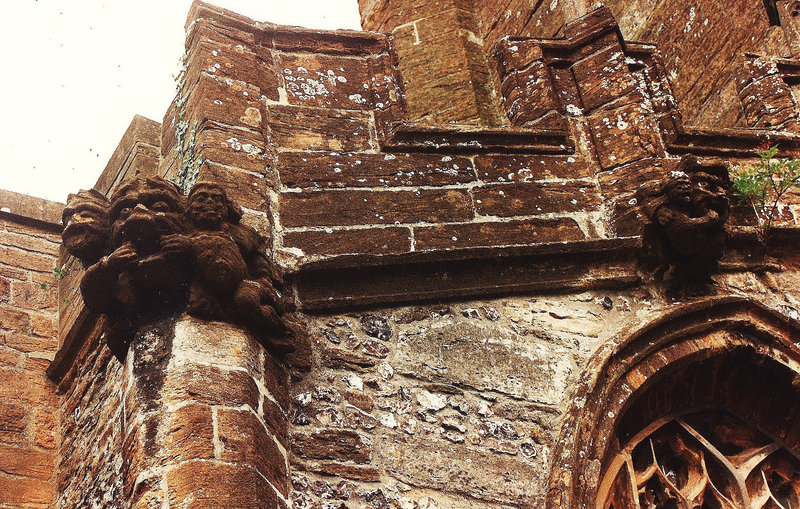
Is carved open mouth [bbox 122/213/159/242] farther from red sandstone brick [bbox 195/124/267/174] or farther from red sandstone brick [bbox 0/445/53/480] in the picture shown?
red sandstone brick [bbox 0/445/53/480]

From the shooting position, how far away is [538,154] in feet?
16.8

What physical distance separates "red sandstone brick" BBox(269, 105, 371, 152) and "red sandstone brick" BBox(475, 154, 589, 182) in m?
0.52

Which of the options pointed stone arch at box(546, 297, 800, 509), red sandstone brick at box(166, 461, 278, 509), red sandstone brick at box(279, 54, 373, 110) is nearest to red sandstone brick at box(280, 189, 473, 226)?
red sandstone brick at box(279, 54, 373, 110)

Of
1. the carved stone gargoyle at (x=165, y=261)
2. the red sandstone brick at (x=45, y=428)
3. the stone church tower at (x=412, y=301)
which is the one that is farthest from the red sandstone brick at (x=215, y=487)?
the red sandstone brick at (x=45, y=428)

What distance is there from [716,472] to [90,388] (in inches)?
99.7

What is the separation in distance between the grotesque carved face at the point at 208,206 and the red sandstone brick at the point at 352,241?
419mm

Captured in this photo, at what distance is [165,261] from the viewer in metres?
4.00

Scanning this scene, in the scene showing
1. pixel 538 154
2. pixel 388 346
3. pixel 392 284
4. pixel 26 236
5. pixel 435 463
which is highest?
pixel 26 236

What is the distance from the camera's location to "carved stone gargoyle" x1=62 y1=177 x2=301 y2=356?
4.01 m

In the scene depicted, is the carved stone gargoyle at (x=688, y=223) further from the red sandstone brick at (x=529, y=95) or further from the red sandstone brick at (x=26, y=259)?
the red sandstone brick at (x=26, y=259)

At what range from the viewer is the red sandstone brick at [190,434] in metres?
3.55

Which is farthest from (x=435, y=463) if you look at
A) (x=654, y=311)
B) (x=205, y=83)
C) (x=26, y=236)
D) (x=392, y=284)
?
(x=26, y=236)

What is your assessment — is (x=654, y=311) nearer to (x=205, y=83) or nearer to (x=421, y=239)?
(x=421, y=239)

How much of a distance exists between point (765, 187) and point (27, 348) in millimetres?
3586
